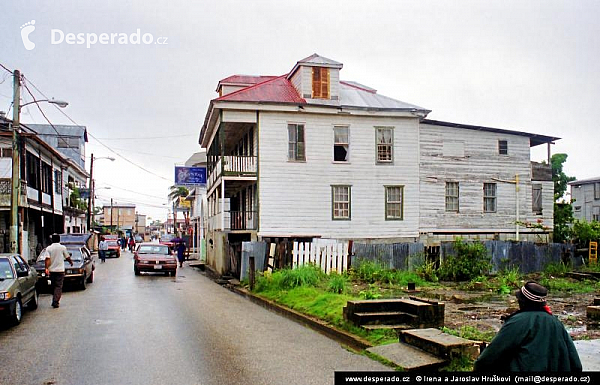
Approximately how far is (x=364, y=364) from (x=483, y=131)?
22976 mm

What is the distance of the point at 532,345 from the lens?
13.6ft

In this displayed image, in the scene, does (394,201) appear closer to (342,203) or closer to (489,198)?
(342,203)

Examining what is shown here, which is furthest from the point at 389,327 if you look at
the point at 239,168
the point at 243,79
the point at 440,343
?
the point at 243,79

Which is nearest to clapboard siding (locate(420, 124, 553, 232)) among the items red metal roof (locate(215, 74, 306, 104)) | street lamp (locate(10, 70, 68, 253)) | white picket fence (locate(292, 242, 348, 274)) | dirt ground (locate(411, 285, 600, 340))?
red metal roof (locate(215, 74, 306, 104))

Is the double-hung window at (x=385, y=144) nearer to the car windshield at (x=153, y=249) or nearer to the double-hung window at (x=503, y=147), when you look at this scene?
the double-hung window at (x=503, y=147)

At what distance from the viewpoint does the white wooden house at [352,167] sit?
2598cm

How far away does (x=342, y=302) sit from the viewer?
12742 millimetres

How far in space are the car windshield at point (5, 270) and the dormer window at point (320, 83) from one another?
16.8 metres

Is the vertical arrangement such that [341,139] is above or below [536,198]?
above

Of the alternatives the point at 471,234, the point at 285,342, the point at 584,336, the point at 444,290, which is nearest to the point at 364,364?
the point at 285,342

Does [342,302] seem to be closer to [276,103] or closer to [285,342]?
[285,342]

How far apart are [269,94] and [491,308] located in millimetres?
16477

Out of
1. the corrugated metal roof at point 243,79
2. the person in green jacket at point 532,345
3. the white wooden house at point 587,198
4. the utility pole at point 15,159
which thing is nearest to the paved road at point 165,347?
the person in green jacket at point 532,345

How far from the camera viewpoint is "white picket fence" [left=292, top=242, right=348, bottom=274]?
2014 cm
